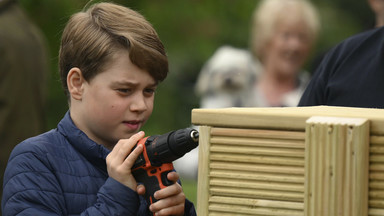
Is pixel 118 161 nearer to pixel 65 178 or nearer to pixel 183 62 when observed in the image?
pixel 65 178

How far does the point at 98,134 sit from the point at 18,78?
224 cm

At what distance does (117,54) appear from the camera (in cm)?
273

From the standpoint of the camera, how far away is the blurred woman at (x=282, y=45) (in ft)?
22.2

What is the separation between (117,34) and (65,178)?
57cm

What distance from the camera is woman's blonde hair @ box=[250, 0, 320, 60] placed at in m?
6.77

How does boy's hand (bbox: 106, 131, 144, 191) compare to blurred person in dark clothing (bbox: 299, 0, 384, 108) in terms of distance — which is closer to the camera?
boy's hand (bbox: 106, 131, 144, 191)

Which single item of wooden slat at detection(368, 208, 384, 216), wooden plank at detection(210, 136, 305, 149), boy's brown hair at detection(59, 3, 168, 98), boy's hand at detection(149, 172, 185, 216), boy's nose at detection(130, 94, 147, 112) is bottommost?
boy's hand at detection(149, 172, 185, 216)

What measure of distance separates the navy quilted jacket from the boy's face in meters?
0.06

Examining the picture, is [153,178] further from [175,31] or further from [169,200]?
[175,31]

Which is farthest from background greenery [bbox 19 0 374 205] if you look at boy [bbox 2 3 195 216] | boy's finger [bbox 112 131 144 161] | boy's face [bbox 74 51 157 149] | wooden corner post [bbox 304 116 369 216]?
wooden corner post [bbox 304 116 369 216]

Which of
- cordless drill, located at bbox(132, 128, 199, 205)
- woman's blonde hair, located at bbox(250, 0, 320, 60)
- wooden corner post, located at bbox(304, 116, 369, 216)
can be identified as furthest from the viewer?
woman's blonde hair, located at bbox(250, 0, 320, 60)

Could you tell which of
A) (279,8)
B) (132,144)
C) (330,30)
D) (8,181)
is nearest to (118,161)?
(132,144)

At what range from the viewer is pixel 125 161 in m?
2.47

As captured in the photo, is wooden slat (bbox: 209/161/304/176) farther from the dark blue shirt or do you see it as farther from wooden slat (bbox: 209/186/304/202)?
the dark blue shirt
